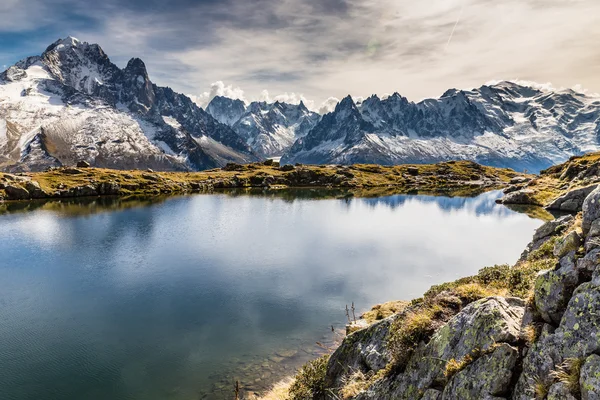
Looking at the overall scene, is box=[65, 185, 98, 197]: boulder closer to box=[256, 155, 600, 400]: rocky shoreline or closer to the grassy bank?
the grassy bank

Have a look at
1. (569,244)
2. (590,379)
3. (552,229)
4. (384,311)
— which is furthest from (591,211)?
(552,229)

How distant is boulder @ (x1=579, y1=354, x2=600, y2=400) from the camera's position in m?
8.51

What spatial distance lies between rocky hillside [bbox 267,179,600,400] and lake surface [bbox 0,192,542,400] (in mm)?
19354

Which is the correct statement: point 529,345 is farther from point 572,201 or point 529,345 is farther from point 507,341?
point 572,201

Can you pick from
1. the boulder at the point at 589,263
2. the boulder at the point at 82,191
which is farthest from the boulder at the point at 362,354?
the boulder at the point at 82,191

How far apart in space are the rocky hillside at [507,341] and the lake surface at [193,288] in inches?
762

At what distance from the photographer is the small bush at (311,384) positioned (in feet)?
73.8

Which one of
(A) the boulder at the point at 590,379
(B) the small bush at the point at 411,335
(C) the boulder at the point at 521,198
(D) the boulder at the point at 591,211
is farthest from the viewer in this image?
(C) the boulder at the point at 521,198

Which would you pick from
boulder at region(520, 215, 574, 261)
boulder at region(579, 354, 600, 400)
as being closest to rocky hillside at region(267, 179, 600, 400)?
boulder at region(579, 354, 600, 400)

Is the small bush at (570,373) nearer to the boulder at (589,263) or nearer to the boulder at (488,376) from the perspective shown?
the boulder at (488,376)

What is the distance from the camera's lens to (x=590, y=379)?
8734 millimetres

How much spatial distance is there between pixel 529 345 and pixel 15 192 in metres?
205

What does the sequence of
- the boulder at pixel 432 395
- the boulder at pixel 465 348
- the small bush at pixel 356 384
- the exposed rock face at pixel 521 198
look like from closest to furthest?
the boulder at pixel 465 348 → the boulder at pixel 432 395 → the small bush at pixel 356 384 → the exposed rock face at pixel 521 198

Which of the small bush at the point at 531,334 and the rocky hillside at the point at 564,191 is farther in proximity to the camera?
the rocky hillside at the point at 564,191
